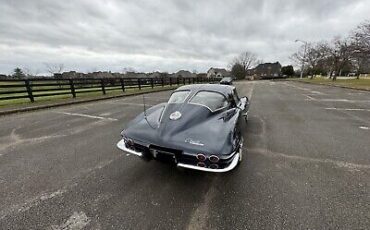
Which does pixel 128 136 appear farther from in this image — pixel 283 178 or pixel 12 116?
pixel 12 116

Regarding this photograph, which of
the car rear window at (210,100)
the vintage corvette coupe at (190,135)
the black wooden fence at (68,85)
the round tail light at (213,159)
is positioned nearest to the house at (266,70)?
the black wooden fence at (68,85)

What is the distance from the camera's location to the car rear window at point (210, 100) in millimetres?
3637

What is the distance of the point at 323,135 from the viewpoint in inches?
211

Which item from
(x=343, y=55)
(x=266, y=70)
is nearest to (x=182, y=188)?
(x=343, y=55)

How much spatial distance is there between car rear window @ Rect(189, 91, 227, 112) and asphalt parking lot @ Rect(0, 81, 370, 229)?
113cm

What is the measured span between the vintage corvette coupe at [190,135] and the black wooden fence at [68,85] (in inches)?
372

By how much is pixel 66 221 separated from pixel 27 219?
1.49ft

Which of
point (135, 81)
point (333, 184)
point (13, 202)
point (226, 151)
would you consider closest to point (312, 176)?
point (333, 184)

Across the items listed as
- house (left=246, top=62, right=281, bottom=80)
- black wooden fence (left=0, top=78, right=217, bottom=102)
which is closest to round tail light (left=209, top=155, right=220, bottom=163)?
black wooden fence (left=0, top=78, right=217, bottom=102)

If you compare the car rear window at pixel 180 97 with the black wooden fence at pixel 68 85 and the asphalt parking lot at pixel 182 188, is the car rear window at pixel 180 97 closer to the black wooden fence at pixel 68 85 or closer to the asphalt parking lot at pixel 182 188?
the asphalt parking lot at pixel 182 188

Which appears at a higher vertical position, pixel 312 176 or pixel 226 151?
pixel 226 151

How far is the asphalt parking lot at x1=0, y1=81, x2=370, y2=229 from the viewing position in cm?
234

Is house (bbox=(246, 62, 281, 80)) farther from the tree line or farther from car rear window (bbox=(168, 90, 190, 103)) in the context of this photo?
car rear window (bbox=(168, 90, 190, 103))

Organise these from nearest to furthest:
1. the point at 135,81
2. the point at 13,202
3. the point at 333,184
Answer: the point at 13,202
the point at 333,184
the point at 135,81
